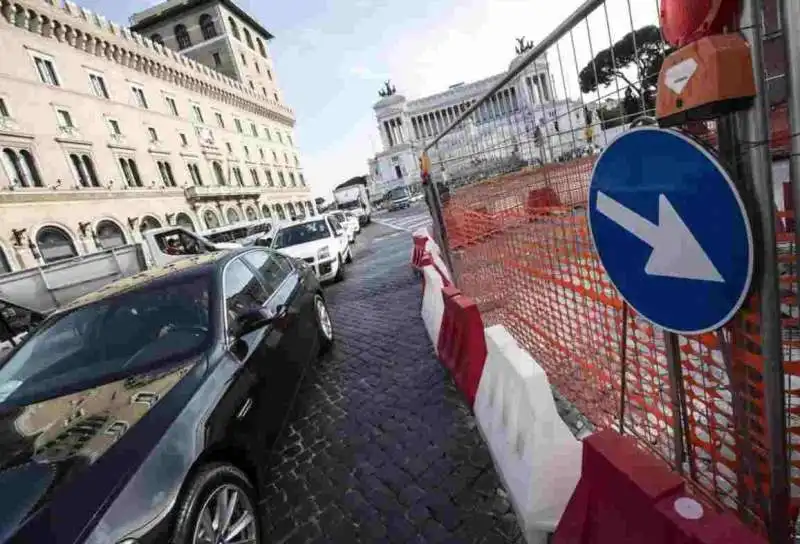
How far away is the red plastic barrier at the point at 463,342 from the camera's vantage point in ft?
9.74

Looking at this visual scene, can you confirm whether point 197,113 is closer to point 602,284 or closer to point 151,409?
point 151,409

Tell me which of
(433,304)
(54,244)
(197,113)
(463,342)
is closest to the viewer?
(463,342)

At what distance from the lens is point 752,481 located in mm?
1294

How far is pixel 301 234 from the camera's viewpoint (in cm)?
1067

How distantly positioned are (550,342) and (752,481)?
169 centimetres

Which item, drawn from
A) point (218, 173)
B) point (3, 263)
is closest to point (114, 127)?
point (218, 173)

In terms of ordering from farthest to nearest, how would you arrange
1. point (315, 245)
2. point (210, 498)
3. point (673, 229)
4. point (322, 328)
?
1. point (315, 245)
2. point (322, 328)
3. point (210, 498)
4. point (673, 229)

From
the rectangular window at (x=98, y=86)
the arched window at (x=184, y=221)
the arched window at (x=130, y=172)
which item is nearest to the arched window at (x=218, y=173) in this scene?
the arched window at (x=184, y=221)

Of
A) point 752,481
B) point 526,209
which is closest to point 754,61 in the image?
point 752,481

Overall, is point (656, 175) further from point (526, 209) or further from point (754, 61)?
point (526, 209)

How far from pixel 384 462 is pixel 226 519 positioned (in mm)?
1167

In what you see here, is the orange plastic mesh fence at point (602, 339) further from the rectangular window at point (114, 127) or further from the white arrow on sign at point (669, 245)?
the rectangular window at point (114, 127)

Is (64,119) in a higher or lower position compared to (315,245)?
higher

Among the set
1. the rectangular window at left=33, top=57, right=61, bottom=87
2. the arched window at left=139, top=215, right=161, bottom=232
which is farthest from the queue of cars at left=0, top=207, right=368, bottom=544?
the rectangular window at left=33, top=57, right=61, bottom=87
